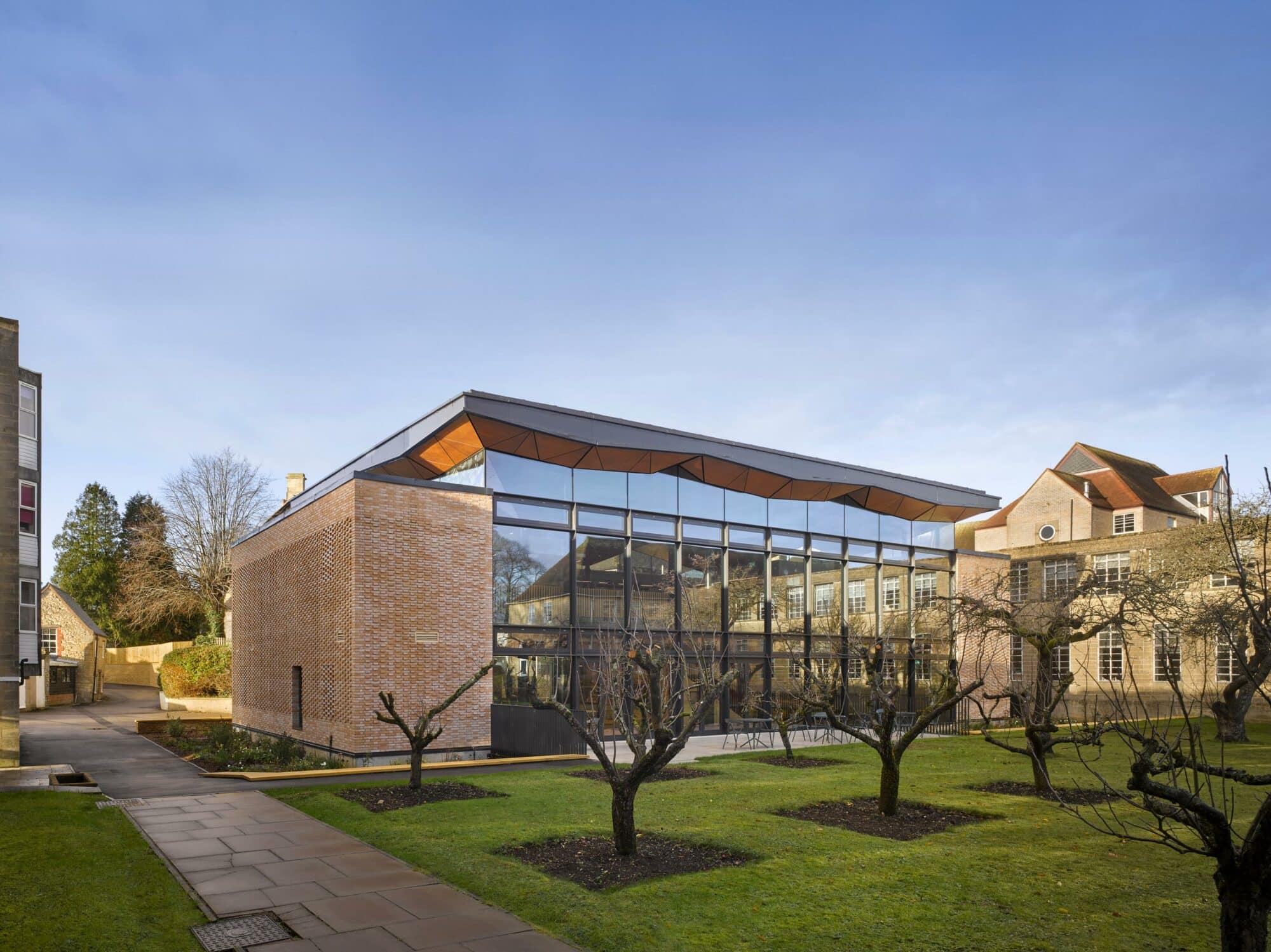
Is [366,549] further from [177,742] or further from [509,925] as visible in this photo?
[509,925]

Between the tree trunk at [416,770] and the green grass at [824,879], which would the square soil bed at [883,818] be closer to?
the green grass at [824,879]

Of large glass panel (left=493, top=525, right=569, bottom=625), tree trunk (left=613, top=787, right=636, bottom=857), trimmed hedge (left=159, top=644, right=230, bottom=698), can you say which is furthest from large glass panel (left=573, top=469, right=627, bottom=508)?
trimmed hedge (left=159, top=644, right=230, bottom=698)

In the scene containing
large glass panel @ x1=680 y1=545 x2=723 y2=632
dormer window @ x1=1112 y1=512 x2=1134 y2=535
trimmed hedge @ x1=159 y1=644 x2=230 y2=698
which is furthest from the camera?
dormer window @ x1=1112 y1=512 x2=1134 y2=535

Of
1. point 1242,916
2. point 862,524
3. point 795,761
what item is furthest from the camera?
point 862,524

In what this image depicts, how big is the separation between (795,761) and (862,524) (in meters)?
11.4

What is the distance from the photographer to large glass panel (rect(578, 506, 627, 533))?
20.8 meters

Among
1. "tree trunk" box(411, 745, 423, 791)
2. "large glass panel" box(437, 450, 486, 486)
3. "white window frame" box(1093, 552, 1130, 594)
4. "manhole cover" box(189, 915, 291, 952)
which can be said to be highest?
"large glass panel" box(437, 450, 486, 486)

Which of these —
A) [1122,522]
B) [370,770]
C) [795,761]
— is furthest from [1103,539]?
[370,770]

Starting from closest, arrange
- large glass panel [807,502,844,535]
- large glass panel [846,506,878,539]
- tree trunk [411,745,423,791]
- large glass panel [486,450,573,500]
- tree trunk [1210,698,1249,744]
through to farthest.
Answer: tree trunk [411,745,423,791]
large glass panel [486,450,573,500]
tree trunk [1210,698,1249,744]
large glass panel [807,502,844,535]
large glass panel [846,506,878,539]

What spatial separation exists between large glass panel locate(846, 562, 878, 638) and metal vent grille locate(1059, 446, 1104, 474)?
76.4ft

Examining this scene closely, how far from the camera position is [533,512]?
20031mm

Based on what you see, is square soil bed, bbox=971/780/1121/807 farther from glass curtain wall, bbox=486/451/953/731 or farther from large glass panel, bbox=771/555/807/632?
large glass panel, bbox=771/555/807/632

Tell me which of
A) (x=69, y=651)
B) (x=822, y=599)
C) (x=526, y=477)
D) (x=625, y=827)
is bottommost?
(x=69, y=651)

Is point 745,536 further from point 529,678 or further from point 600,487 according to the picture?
point 529,678
